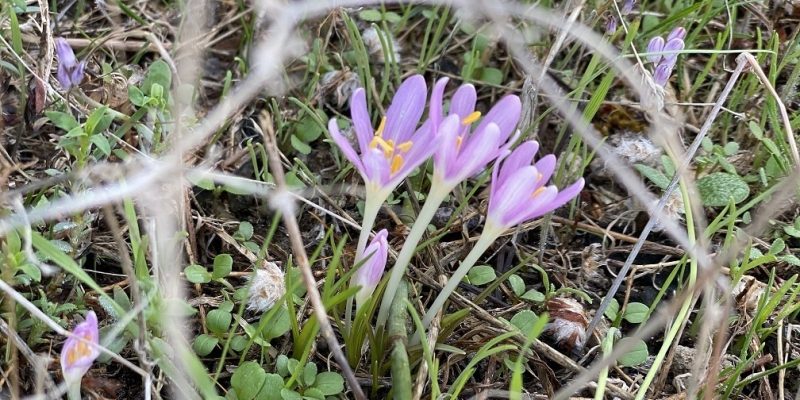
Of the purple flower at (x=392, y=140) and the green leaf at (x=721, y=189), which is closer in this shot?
the purple flower at (x=392, y=140)

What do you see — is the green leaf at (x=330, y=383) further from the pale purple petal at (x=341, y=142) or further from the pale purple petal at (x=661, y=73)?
the pale purple petal at (x=661, y=73)

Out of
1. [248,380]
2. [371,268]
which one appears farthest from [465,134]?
[248,380]

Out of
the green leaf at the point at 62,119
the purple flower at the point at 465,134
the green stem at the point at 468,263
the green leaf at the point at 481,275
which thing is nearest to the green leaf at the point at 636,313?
the green leaf at the point at 481,275

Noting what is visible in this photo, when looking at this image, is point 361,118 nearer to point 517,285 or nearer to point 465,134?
point 465,134

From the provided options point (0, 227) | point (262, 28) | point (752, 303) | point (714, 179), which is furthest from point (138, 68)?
point (752, 303)

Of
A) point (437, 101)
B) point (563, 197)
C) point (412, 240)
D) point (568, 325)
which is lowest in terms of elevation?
point (568, 325)

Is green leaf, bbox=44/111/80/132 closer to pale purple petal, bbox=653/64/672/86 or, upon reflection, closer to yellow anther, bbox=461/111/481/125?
yellow anther, bbox=461/111/481/125
